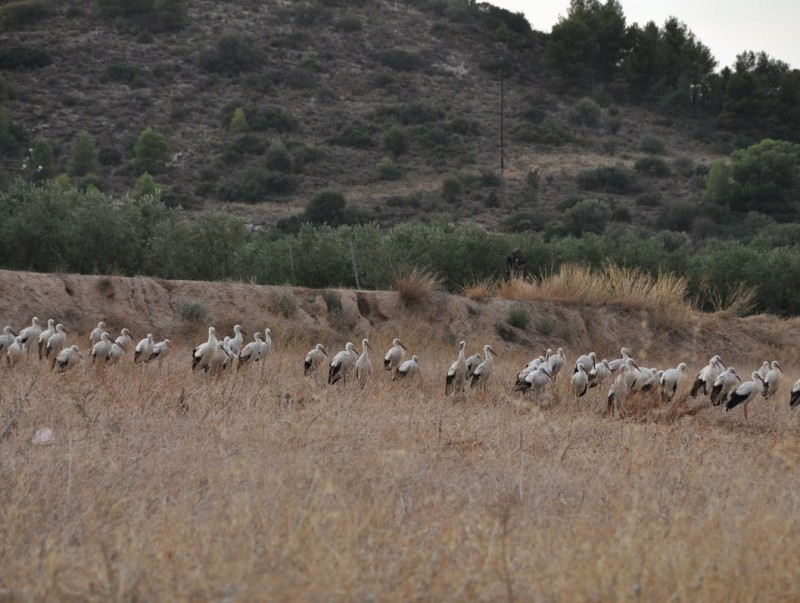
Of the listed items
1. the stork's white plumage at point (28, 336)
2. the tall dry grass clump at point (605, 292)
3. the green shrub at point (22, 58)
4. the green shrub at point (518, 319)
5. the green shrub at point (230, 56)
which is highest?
the green shrub at point (230, 56)

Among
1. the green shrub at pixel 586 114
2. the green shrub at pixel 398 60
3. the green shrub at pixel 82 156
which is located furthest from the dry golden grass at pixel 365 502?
the green shrub at pixel 398 60

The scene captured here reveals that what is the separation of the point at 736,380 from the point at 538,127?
50.0 meters

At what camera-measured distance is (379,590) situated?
5.40 metres

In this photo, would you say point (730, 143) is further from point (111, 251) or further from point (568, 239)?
point (111, 251)

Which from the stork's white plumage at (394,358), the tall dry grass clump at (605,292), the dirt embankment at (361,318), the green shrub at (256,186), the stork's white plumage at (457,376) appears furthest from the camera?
the green shrub at (256,186)

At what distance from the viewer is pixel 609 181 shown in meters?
55.9

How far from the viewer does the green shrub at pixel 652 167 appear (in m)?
58.2

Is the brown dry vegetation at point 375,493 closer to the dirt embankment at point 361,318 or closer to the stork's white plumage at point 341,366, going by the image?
the stork's white plumage at point 341,366

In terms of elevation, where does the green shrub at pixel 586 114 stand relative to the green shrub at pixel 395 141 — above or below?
above

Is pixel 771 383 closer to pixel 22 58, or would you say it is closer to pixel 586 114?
pixel 586 114

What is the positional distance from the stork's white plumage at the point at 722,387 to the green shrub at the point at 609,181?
41270 mm

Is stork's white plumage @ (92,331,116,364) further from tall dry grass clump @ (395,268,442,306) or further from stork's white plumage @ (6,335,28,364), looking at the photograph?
tall dry grass clump @ (395,268,442,306)

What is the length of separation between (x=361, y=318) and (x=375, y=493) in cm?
1598

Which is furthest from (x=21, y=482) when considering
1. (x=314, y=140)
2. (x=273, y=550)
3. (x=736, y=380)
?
(x=314, y=140)
